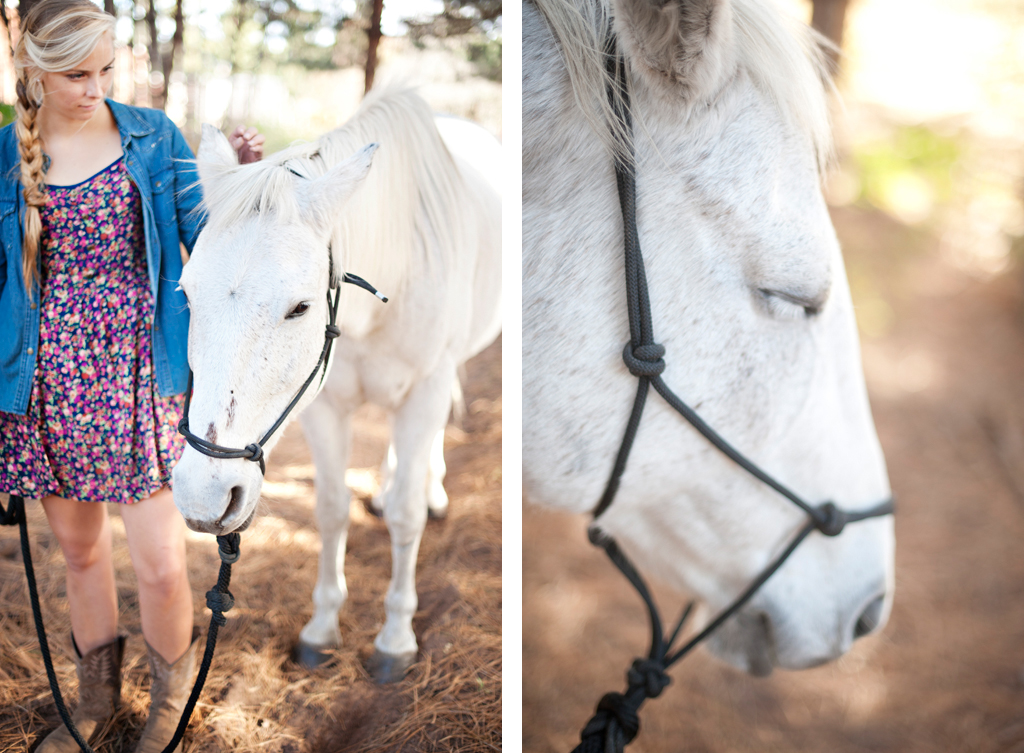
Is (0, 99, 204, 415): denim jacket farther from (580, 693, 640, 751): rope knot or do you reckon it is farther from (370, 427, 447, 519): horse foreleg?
(580, 693, 640, 751): rope knot

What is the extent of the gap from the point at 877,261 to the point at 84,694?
302 centimetres

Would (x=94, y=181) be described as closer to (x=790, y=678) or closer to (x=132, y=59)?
(x=132, y=59)

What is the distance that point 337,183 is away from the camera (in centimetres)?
67

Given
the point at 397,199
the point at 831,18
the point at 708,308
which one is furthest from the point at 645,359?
the point at 831,18

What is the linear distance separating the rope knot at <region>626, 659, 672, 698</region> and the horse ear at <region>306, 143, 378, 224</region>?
0.81 m

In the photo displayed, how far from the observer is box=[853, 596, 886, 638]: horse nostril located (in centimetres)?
82

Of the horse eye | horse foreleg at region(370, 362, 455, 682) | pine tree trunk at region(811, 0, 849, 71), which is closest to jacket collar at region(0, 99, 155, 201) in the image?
the horse eye

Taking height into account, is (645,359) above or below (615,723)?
above

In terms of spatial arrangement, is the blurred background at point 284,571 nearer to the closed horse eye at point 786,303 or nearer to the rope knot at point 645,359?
the rope knot at point 645,359

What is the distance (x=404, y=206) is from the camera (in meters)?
0.88

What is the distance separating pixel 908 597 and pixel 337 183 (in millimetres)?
2009

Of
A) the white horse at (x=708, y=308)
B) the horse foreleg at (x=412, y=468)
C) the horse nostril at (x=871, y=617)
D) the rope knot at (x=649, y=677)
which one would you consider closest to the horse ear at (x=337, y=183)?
the white horse at (x=708, y=308)

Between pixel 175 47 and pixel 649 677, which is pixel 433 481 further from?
pixel 175 47

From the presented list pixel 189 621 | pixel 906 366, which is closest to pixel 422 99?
pixel 189 621
